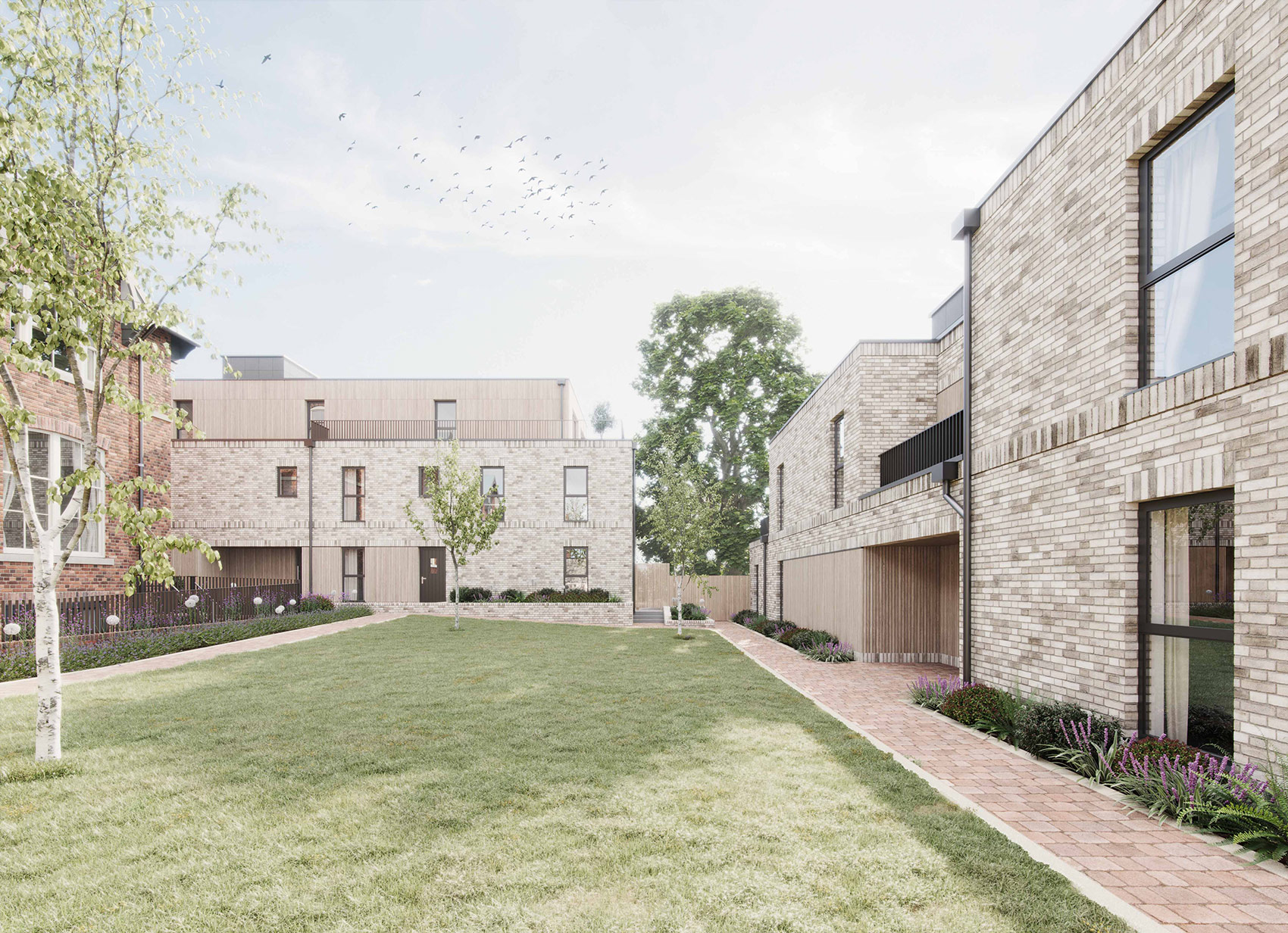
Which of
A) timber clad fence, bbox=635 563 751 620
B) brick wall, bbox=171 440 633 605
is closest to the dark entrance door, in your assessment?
brick wall, bbox=171 440 633 605

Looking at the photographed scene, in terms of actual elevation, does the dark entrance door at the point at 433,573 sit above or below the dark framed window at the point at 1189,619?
below

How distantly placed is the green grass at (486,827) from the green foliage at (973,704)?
1.56 metres

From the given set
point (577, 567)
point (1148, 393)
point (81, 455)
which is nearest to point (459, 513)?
point (577, 567)

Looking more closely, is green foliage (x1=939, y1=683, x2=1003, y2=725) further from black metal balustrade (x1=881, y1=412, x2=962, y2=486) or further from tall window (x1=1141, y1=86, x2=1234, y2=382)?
tall window (x1=1141, y1=86, x2=1234, y2=382)

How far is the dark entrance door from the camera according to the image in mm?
24906

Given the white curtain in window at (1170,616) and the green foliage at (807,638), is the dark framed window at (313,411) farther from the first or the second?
the white curtain in window at (1170,616)

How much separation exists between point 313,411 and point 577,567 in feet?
53.1

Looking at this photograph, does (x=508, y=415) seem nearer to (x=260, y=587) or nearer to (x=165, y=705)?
(x=260, y=587)

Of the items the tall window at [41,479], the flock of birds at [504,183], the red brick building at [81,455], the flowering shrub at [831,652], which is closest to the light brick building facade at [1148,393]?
the flowering shrub at [831,652]

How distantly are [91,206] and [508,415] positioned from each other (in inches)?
1038

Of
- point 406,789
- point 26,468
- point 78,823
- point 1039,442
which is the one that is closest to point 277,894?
point 406,789

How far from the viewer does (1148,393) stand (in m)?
5.74

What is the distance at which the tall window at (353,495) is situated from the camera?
81.9 ft

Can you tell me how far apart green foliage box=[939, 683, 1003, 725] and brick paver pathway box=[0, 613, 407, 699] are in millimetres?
11326
